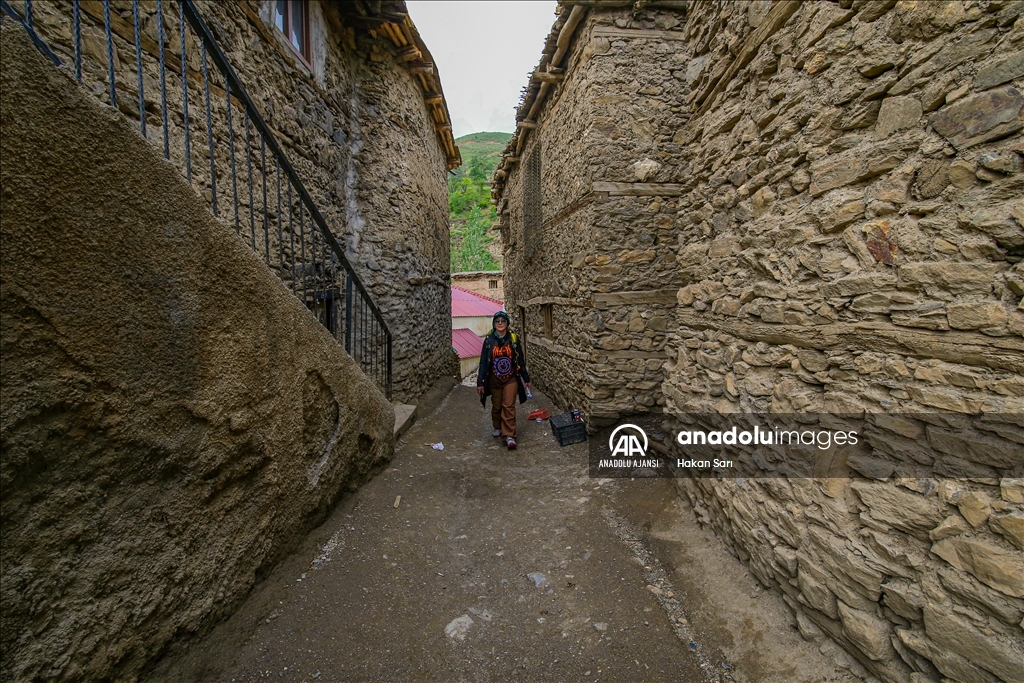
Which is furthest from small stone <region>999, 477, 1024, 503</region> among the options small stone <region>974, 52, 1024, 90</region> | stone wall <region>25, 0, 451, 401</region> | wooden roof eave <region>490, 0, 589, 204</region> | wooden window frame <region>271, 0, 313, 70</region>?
wooden window frame <region>271, 0, 313, 70</region>

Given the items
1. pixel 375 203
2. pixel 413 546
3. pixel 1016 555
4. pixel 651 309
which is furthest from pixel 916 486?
pixel 375 203

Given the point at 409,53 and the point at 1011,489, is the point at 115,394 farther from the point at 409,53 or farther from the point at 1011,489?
the point at 409,53

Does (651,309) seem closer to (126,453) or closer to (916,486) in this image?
(916,486)

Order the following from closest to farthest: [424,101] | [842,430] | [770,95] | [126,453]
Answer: [126,453], [842,430], [770,95], [424,101]

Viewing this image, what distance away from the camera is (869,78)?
198 centimetres

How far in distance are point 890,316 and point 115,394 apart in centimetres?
315

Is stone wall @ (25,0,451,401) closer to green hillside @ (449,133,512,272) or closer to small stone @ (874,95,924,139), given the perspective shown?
small stone @ (874,95,924,139)

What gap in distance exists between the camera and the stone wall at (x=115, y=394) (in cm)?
131

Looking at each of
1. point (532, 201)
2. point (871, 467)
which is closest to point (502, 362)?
point (871, 467)

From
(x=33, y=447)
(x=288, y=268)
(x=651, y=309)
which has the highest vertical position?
(x=288, y=268)

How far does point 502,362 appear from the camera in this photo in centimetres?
537

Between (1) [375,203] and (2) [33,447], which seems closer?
(2) [33,447]

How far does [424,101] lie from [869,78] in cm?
763

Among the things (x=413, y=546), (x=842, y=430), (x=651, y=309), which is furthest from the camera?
(x=651, y=309)
